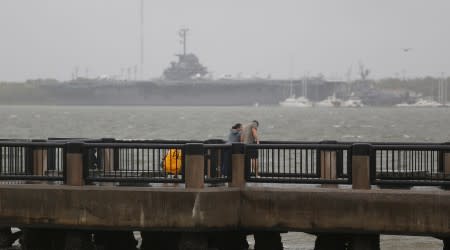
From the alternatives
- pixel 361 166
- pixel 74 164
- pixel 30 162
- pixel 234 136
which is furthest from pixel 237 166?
pixel 30 162

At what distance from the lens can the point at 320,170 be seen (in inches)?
602

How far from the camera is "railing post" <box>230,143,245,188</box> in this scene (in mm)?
14656

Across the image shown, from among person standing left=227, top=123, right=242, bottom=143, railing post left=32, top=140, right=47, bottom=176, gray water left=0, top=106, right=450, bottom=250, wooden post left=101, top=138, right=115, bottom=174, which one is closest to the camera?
wooden post left=101, top=138, right=115, bottom=174

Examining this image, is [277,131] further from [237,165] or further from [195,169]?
[195,169]

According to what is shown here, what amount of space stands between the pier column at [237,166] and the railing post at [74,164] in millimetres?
Result: 2316

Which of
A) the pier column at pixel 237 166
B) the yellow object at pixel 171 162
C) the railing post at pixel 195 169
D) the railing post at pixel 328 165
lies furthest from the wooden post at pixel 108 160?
the railing post at pixel 328 165

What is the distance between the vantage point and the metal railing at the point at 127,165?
48.5ft

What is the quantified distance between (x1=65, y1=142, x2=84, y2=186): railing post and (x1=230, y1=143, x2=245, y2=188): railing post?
2326 mm

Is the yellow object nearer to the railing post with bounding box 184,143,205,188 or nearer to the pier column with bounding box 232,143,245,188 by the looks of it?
the railing post with bounding box 184,143,205,188

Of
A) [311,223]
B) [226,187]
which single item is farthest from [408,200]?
[226,187]

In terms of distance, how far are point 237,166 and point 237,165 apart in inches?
Result: 0.7

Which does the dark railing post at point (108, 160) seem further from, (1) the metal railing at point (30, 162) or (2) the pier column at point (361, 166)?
(2) the pier column at point (361, 166)

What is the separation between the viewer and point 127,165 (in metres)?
15.6

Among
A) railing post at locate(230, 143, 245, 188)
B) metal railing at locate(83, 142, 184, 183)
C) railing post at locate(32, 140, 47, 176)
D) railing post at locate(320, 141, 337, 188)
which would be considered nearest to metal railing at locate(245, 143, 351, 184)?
railing post at locate(320, 141, 337, 188)
